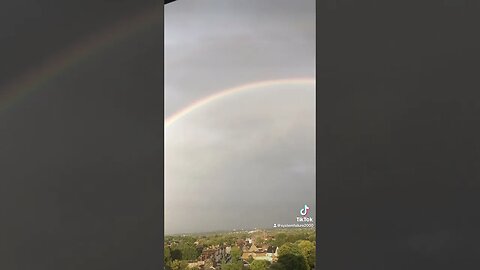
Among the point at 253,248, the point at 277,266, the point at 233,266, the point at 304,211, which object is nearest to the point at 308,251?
the point at 277,266

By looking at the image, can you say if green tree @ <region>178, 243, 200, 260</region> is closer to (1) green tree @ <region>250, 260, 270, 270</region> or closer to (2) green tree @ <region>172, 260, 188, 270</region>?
(2) green tree @ <region>172, 260, 188, 270</region>

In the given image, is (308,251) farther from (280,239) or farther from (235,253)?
(235,253)

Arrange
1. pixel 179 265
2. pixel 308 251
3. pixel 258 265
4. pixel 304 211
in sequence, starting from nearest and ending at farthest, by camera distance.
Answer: pixel 179 265 < pixel 308 251 < pixel 258 265 < pixel 304 211

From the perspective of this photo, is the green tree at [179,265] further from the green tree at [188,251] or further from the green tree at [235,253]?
the green tree at [235,253]

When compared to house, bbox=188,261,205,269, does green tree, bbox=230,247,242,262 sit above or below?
above

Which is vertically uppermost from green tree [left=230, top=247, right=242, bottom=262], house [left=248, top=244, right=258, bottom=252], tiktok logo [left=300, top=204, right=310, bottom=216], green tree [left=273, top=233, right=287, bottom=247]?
tiktok logo [left=300, top=204, right=310, bottom=216]

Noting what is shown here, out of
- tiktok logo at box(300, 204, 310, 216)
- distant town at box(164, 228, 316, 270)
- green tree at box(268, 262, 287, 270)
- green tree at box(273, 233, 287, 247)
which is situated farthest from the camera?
tiktok logo at box(300, 204, 310, 216)

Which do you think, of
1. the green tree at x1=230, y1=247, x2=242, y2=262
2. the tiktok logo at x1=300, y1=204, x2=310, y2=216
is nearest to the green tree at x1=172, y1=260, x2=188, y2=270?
the green tree at x1=230, y1=247, x2=242, y2=262

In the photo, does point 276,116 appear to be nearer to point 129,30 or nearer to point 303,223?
point 303,223

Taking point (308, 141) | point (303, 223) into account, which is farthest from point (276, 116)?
point (303, 223)
